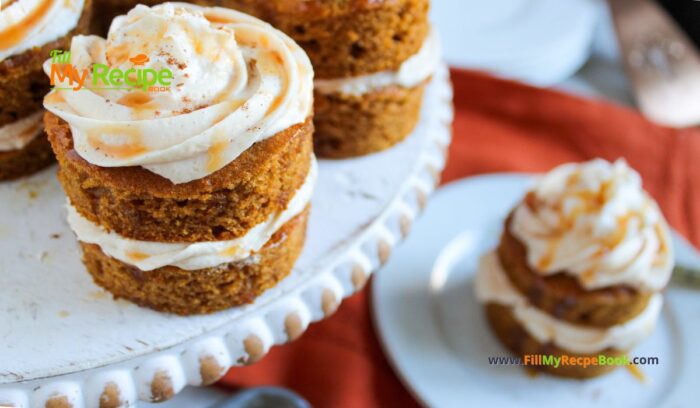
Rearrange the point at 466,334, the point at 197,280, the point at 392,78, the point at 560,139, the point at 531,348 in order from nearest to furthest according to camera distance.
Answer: the point at 197,280, the point at 392,78, the point at 531,348, the point at 466,334, the point at 560,139

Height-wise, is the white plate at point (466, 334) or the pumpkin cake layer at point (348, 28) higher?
the pumpkin cake layer at point (348, 28)

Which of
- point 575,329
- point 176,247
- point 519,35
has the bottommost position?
point 575,329

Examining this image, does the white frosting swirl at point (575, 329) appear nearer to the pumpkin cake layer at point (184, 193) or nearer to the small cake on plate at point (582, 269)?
the small cake on plate at point (582, 269)

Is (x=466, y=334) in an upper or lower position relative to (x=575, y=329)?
lower

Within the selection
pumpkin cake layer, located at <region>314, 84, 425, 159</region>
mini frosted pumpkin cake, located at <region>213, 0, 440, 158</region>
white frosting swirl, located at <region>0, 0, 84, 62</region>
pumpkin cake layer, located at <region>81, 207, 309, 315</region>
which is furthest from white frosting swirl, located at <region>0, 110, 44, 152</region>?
pumpkin cake layer, located at <region>314, 84, 425, 159</region>

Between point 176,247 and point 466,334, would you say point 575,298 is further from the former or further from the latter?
point 176,247

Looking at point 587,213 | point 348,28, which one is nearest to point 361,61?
point 348,28

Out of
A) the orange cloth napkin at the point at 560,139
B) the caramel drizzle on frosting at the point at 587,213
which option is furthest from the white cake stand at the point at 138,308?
the orange cloth napkin at the point at 560,139

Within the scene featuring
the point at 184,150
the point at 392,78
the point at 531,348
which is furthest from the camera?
the point at 531,348

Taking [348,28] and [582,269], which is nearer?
[348,28]
